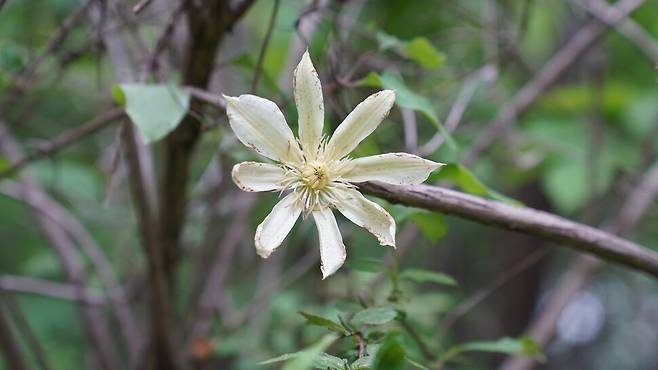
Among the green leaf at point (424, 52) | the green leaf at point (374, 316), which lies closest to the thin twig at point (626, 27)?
the green leaf at point (424, 52)

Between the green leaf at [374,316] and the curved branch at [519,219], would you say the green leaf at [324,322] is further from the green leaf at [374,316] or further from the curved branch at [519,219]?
the curved branch at [519,219]

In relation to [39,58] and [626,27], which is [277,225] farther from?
[626,27]

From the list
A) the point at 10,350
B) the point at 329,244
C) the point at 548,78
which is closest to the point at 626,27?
the point at 548,78

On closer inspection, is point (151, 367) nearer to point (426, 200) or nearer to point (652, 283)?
point (426, 200)

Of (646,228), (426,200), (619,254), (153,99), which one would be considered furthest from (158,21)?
(646,228)

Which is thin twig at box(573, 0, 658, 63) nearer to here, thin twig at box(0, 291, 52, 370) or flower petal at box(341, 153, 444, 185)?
flower petal at box(341, 153, 444, 185)

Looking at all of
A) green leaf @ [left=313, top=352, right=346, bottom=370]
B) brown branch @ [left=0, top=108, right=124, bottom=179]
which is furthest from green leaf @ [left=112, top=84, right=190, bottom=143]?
green leaf @ [left=313, top=352, right=346, bottom=370]
